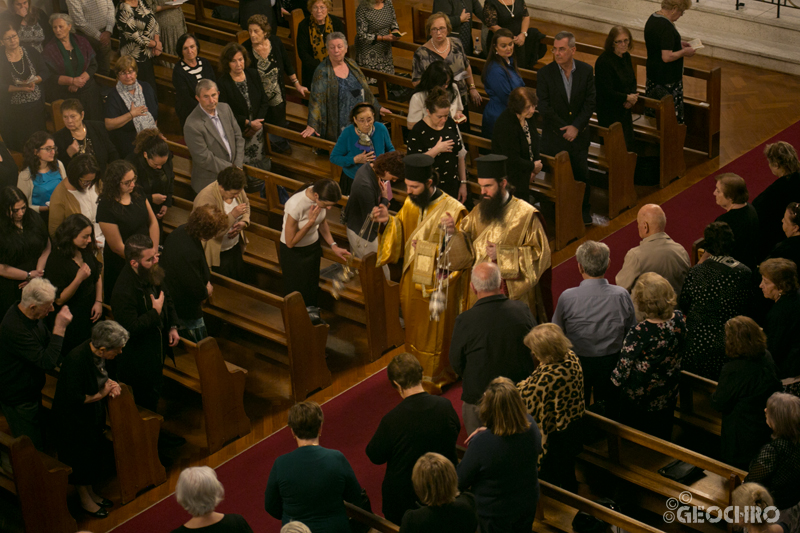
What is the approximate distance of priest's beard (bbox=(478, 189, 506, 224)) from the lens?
5480 mm

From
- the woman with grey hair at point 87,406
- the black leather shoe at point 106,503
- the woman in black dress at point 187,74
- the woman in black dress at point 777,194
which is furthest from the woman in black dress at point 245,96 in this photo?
the woman in black dress at point 777,194

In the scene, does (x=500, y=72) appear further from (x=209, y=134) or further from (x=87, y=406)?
(x=87, y=406)

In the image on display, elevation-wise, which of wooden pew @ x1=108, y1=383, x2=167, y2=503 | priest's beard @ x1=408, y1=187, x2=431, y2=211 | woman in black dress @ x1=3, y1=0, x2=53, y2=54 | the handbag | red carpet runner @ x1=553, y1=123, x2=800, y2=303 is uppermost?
woman in black dress @ x1=3, y1=0, x2=53, y2=54

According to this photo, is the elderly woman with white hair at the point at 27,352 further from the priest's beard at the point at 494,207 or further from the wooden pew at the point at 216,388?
the priest's beard at the point at 494,207

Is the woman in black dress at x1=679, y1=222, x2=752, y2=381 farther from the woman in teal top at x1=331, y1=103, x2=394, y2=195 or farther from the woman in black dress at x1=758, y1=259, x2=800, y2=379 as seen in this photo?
the woman in teal top at x1=331, y1=103, x2=394, y2=195

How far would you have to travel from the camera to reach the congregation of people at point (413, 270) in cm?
406

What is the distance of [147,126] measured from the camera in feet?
23.9

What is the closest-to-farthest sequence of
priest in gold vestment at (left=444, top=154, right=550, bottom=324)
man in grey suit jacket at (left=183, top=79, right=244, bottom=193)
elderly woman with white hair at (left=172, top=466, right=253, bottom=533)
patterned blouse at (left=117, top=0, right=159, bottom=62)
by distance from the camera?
elderly woman with white hair at (left=172, top=466, right=253, bottom=533) < priest in gold vestment at (left=444, top=154, right=550, bottom=324) < man in grey suit jacket at (left=183, top=79, right=244, bottom=193) < patterned blouse at (left=117, top=0, right=159, bottom=62)

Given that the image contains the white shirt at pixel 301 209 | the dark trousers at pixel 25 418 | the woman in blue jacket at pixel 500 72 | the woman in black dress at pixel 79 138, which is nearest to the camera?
the dark trousers at pixel 25 418

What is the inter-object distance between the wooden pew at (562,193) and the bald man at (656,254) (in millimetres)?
1924

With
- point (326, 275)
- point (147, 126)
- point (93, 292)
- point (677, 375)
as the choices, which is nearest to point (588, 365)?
point (677, 375)

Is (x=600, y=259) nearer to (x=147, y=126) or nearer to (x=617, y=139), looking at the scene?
(x=617, y=139)

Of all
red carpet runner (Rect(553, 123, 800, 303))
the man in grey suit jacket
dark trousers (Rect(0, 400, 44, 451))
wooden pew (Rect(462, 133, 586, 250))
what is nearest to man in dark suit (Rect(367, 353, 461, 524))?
dark trousers (Rect(0, 400, 44, 451))

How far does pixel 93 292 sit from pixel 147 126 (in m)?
1.96
